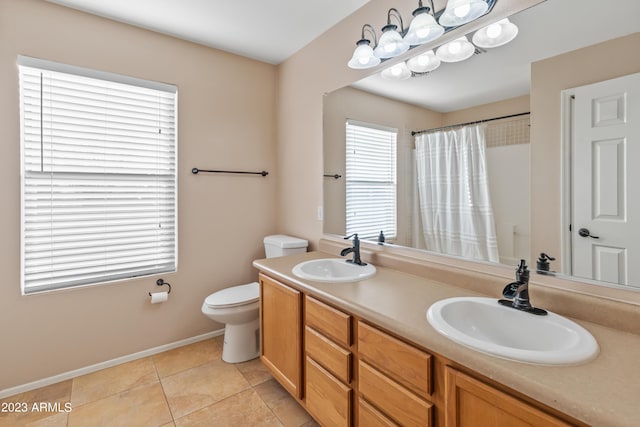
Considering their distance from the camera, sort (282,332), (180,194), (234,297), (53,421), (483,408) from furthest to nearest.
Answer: (180,194) < (234,297) < (282,332) < (53,421) < (483,408)

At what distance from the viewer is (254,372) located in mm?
2098

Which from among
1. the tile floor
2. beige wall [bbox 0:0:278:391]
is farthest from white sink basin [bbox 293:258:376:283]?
beige wall [bbox 0:0:278:391]

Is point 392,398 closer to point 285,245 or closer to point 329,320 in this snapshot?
point 329,320

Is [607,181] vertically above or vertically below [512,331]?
above

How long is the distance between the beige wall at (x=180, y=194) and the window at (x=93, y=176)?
65mm

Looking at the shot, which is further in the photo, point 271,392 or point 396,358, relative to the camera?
point 271,392

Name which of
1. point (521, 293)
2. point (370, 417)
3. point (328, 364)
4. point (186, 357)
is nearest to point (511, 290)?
point (521, 293)

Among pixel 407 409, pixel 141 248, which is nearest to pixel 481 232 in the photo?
pixel 407 409

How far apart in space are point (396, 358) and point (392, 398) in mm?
154

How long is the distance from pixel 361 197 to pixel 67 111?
6.75ft

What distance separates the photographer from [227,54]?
258 cm

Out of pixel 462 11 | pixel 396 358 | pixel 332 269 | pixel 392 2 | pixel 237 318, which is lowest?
pixel 237 318

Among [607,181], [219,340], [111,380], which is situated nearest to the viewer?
[607,181]

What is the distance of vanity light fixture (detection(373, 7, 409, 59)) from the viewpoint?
1629 millimetres
